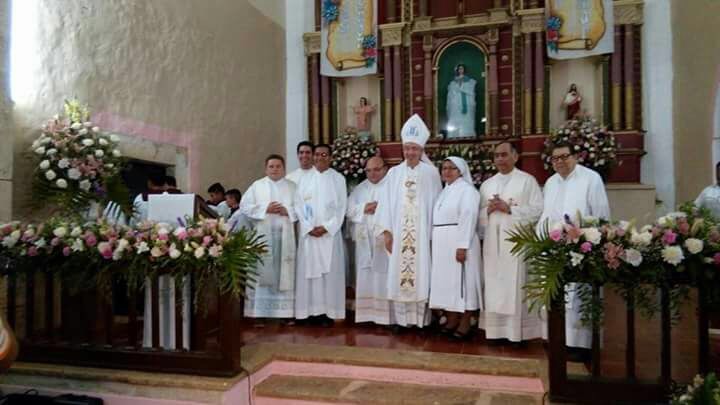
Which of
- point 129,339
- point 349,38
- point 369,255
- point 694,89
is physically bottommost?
point 129,339

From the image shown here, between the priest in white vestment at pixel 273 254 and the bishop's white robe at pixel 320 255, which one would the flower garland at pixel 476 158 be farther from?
the priest in white vestment at pixel 273 254

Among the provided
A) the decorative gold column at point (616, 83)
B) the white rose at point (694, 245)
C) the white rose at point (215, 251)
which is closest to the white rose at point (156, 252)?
the white rose at point (215, 251)

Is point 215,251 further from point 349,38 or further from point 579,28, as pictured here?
point 579,28

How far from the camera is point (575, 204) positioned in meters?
3.81

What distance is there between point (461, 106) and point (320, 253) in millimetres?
4430

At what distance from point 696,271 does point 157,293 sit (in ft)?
10.2

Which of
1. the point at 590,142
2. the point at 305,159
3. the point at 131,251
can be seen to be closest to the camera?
the point at 131,251

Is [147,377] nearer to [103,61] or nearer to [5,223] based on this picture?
[5,223]

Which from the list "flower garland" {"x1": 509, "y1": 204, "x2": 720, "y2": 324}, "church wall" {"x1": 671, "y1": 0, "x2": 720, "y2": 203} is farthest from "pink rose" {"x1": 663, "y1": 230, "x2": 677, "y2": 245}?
"church wall" {"x1": 671, "y1": 0, "x2": 720, "y2": 203}

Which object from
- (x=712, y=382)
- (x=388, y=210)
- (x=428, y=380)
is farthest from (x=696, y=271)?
(x=388, y=210)

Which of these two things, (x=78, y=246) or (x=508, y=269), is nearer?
(x=78, y=246)

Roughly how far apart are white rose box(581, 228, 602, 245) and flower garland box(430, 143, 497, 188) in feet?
16.0

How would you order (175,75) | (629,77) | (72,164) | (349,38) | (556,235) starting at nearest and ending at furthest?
(556,235) → (72,164) → (175,75) → (629,77) → (349,38)

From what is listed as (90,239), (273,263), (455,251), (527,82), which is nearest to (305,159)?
(273,263)
